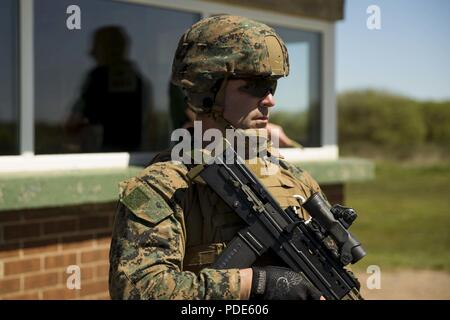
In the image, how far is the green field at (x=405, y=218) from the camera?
431 inches

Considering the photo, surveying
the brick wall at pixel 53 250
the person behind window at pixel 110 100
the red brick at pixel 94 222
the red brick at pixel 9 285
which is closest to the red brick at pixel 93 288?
the brick wall at pixel 53 250

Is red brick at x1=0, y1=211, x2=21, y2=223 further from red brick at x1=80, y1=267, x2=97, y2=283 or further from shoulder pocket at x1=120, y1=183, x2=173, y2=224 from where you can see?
shoulder pocket at x1=120, y1=183, x2=173, y2=224

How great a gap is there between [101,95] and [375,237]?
394 inches

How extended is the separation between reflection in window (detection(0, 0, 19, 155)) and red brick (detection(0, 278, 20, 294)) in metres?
0.74

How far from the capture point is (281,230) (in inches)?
88.9

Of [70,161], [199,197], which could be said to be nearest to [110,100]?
[70,161]

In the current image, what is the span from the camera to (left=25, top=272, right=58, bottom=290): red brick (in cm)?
418

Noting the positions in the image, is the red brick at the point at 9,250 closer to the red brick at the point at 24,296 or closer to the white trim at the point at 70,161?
the red brick at the point at 24,296

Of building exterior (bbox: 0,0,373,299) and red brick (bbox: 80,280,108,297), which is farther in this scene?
red brick (bbox: 80,280,108,297)

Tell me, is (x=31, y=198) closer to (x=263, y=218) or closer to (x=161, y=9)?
(x=161, y=9)

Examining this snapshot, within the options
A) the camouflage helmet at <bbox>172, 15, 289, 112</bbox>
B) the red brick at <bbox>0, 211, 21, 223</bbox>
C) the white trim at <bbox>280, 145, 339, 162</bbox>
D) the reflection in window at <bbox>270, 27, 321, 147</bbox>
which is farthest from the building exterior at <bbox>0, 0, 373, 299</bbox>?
the camouflage helmet at <bbox>172, 15, 289, 112</bbox>

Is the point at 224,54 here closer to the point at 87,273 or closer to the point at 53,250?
the point at 53,250

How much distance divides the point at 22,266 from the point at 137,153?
114 centimetres

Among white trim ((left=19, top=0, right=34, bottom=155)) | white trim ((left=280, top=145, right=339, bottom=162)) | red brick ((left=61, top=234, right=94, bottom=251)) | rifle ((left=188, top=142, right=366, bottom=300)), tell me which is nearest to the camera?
rifle ((left=188, top=142, right=366, bottom=300))
